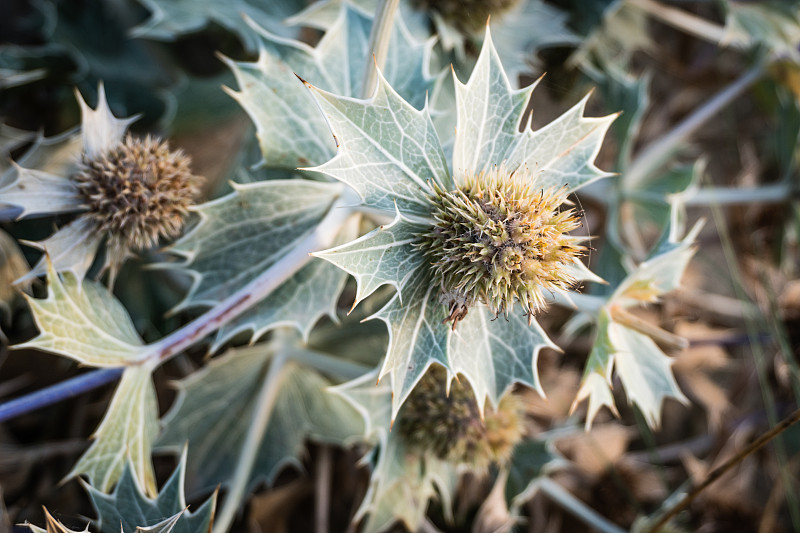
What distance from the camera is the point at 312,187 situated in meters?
1.25

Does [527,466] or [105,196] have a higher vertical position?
[105,196]

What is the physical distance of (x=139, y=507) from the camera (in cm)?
112

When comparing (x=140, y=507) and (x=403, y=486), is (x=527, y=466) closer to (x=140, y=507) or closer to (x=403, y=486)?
(x=403, y=486)

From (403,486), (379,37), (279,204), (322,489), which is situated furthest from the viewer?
(322,489)

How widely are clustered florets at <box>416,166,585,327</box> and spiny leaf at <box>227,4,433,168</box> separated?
0.42 meters

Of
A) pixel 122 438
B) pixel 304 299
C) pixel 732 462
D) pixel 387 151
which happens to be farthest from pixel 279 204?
pixel 732 462

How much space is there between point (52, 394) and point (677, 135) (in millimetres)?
1825

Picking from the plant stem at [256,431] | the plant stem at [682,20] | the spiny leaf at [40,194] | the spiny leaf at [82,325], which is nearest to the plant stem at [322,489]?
the plant stem at [256,431]

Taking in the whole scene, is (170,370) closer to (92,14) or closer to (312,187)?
(312,187)

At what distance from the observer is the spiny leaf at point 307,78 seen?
4.26 feet

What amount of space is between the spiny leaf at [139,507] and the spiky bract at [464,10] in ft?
3.96

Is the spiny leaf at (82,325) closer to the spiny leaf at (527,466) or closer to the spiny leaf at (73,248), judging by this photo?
the spiny leaf at (73,248)

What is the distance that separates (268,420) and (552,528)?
3.30 feet

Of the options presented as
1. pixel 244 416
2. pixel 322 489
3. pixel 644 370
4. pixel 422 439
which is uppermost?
pixel 644 370
